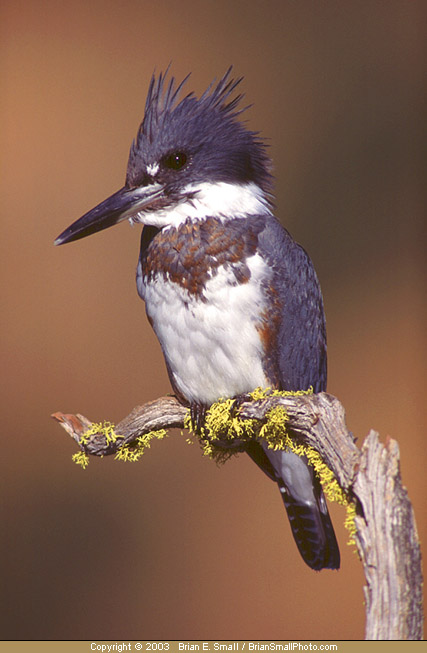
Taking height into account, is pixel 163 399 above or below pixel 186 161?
below

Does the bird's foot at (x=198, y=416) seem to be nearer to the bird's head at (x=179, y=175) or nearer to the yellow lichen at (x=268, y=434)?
the yellow lichen at (x=268, y=434)

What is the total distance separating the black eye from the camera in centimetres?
115

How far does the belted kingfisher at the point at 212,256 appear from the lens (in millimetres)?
1114

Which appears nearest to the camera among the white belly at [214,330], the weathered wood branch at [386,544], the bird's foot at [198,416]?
the weathered wood branch at [386,544]

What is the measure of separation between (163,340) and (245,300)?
190 millimetres

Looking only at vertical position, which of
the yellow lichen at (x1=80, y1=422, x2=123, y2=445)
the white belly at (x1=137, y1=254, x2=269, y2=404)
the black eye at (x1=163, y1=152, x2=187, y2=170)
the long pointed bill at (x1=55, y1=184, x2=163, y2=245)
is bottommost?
the yellow lichen at (x1=80, y1=422, x2=123, y2=445)

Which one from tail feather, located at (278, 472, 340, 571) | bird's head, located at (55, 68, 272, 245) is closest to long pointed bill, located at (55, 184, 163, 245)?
bird's head, located at (55, 68, 272, 245)

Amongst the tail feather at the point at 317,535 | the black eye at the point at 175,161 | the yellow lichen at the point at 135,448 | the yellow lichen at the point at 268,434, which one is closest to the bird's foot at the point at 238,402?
the yellow lichen at the point at 268,434

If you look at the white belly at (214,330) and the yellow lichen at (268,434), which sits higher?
the white belly at (214,330)

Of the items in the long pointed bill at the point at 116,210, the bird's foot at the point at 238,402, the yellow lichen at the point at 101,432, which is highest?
the long pointed bill at the point at 116,210

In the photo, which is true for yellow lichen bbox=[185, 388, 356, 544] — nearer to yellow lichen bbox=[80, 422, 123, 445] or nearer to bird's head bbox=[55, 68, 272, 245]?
yellow lichen bbox=[80, 422, 123, 445]

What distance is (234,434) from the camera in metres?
1.19

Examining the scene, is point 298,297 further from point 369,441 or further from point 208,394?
point 369,441

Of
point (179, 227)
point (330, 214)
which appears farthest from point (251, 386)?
point (330, 214)
